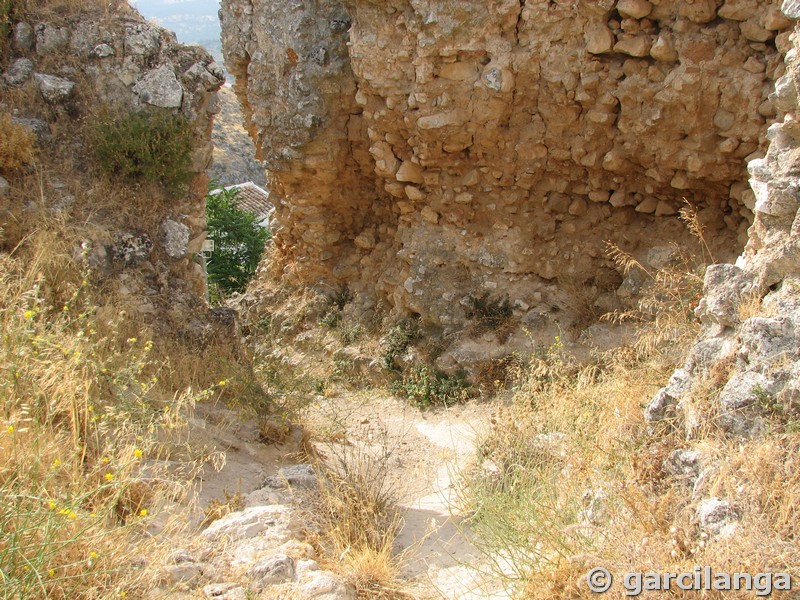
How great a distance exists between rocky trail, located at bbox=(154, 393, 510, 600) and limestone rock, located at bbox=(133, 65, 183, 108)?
276cm

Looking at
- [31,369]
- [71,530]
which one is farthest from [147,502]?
[31,369]

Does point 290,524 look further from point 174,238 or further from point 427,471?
point 174,238

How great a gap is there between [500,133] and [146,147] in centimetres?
339

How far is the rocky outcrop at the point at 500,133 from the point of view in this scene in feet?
17.8

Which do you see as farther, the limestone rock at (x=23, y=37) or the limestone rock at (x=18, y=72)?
the limestone rock at (x=23, y=37)

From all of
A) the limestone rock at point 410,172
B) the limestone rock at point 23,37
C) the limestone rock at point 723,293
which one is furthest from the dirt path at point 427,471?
the limestone rock at point 23,37

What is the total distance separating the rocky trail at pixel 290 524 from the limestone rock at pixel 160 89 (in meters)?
2.76

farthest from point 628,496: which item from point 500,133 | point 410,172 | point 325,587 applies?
point 410,172

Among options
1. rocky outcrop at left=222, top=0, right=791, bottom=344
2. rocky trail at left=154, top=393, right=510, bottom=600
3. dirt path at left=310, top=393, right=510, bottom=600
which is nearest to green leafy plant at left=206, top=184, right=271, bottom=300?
rocky outcrop at left=222, top=0, right=791, bottom=344

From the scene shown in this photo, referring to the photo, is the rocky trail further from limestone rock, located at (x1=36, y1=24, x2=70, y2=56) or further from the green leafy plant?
the green leafy plant

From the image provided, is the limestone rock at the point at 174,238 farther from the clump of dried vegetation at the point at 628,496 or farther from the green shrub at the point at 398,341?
the clump of dried vegetation at the point at 628,496

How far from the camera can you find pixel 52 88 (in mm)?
5430

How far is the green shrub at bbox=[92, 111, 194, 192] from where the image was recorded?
5.36m

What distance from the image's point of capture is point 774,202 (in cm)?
316
